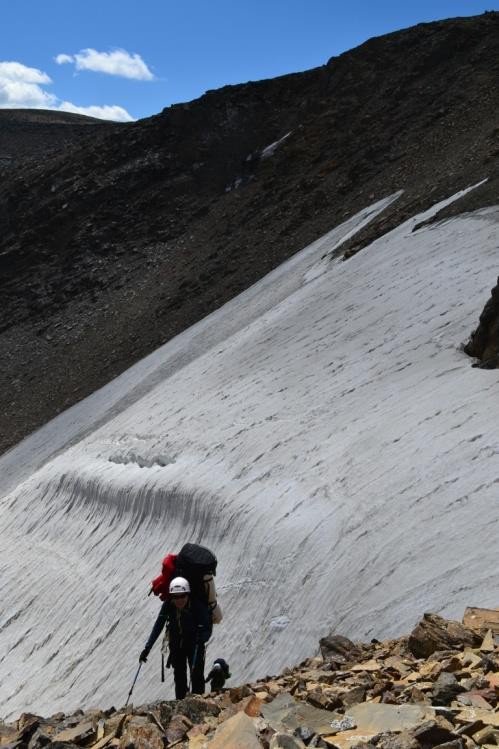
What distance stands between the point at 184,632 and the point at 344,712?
3090mm

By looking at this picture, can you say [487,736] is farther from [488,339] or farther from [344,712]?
[488,339]

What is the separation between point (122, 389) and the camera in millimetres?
25297

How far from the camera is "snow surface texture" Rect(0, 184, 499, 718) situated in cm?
938

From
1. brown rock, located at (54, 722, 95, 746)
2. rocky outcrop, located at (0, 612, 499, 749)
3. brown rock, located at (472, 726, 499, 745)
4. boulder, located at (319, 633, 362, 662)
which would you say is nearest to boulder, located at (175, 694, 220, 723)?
rocky outcrop, located at (0, 612, 499, 749)

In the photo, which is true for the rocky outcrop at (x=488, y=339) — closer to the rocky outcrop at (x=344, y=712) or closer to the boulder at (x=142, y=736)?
the rocky outcrop at (x=344, y=712)

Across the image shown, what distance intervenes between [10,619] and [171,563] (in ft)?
26.9

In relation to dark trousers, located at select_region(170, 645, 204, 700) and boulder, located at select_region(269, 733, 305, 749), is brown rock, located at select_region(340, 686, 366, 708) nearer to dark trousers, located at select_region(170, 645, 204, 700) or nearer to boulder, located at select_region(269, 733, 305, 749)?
boulder, located at select_region(269, 733, 305, 749)

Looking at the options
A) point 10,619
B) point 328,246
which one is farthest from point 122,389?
point 10,619

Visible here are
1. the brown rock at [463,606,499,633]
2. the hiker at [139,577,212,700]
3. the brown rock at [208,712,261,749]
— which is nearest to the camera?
the brown rock at [208,712,261,749]

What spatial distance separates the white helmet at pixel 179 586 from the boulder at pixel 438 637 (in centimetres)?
219

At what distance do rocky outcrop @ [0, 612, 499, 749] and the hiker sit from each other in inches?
49.8

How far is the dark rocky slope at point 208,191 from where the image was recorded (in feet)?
104

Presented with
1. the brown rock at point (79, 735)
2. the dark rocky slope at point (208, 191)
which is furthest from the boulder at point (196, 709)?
the dark rocky slope at point (208, 191)

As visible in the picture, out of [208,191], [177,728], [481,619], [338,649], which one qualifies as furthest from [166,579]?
[208,191]
